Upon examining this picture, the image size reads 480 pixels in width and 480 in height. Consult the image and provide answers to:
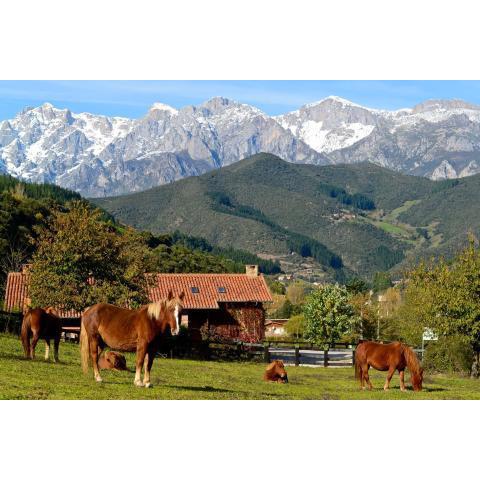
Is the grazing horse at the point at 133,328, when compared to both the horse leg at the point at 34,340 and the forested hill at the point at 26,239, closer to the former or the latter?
the horse leg at the point at 34,340

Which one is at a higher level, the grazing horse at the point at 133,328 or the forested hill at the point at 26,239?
the forested hill at the point at 26,239

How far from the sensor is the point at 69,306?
34.6 m

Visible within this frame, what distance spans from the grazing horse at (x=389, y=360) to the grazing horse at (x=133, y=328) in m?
7.16

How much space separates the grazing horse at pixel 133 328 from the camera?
1441 centimetres

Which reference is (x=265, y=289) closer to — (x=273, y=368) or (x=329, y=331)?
(x=329, y=331)

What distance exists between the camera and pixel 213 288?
187 feet

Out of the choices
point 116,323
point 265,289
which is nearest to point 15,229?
point 265,289

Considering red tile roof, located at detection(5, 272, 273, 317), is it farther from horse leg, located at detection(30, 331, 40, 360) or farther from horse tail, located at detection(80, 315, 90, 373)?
horse tail, located at detection(80, 315, 90, 373)

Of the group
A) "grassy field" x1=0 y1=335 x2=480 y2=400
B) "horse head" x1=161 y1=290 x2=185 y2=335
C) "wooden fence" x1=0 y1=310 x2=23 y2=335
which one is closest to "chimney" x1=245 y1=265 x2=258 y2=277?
"wooden fence" x1=0 y1=310 x2=23 y2=335

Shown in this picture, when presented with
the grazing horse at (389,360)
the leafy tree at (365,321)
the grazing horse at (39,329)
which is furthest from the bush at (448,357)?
the leafy tree at (365,321)

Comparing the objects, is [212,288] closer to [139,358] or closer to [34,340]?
[34,340]

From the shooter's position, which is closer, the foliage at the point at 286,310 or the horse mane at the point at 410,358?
the horse mane at the point at 410,358

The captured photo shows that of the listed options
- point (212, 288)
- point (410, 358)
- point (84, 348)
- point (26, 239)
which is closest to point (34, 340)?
point (84, 348)
